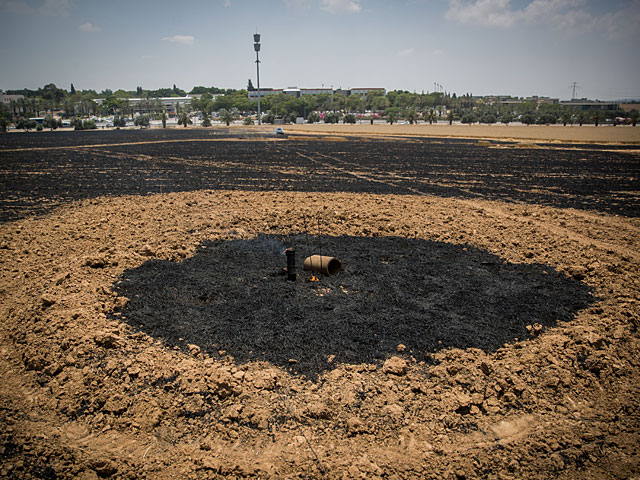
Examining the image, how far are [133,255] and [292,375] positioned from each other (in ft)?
16.9

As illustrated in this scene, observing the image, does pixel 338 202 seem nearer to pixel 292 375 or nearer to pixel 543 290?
pixel 543 290

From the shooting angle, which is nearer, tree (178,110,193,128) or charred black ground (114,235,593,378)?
charred black ground (114,235,593,378)

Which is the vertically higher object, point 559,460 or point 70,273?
point 70,273

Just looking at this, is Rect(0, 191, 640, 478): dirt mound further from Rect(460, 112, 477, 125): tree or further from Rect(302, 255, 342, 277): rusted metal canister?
Rect(460, 112, 477, 125): tree

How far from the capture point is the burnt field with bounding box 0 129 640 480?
4008 millimetres

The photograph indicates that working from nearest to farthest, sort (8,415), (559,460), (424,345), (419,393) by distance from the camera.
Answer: (559,460), (8,415), (419,393), (424,345)

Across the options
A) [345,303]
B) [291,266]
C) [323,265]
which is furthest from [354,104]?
[345,303]

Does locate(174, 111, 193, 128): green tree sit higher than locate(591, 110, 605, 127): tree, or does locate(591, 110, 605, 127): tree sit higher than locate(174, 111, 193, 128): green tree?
locate(174, 111, 193, 128): green tree

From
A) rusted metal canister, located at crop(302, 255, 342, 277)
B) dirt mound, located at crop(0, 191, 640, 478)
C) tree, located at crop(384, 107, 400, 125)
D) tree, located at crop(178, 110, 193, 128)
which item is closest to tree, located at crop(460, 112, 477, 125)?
tree, located at crop(384, 107, 400, 125)

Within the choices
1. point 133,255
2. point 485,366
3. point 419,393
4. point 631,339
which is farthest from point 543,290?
point 133,255

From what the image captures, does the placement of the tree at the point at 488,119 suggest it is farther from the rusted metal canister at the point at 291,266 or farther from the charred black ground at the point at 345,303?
the rusted metal canister at the point at 291,266

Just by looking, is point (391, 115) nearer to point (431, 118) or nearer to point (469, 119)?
point (431, 118)

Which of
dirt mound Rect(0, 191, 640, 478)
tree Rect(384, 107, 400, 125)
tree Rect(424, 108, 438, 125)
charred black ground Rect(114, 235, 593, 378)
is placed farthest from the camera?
tree Rect(384, 107, 400, 125)

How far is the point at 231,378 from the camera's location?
4.92m
